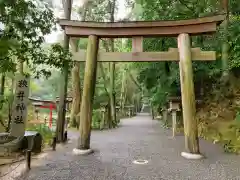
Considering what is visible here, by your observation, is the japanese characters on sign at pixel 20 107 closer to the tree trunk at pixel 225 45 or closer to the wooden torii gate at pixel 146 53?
the wooden torii gate at pixel 146 53

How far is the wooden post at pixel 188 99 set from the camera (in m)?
7.30

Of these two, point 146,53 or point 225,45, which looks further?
point 225,45

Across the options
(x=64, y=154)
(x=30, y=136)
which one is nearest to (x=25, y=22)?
(x=30, y=136)

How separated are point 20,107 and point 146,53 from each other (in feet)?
14.7

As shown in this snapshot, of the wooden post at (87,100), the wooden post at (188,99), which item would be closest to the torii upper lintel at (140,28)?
the wooden post at (188,99)

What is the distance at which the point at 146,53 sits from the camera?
8.03 m

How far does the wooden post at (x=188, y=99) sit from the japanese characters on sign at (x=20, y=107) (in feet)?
16.8

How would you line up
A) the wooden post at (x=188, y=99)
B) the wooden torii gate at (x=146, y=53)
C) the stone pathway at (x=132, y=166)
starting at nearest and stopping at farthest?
the stone pathway at (x=132, y=166) < the wooden post at (x=188, y=99) < the wooden torii gate at (x=146, y=53)

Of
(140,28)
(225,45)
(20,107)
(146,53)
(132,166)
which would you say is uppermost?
(225,45)

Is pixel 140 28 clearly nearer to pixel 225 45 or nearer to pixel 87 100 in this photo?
pixel 87 100

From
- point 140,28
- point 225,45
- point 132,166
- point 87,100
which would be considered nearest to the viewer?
point 132,166

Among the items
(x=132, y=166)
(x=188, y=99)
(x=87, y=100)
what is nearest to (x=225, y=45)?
(x=188, y=99)

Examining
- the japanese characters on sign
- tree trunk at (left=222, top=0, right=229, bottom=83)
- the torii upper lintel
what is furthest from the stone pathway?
tree trunk at (left=222, top=0, right=229, bottom=83)

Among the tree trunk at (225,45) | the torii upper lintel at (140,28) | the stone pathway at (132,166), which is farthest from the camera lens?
the tree trunk at (225,45)
